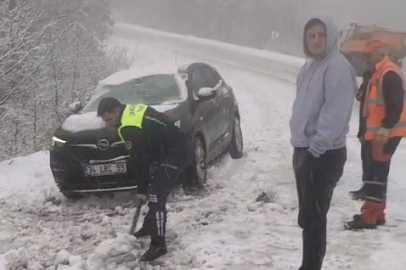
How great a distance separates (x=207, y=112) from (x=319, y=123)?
13.8ft

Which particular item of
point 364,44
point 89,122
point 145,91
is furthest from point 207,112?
point 364,44

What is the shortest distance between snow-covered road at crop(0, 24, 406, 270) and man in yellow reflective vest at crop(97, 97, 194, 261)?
0.31 meters

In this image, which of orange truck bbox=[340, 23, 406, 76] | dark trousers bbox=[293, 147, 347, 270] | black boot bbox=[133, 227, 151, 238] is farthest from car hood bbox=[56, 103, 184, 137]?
orange truck bbox=[340, 23, 406, 76]

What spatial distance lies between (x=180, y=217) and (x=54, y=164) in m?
1.75

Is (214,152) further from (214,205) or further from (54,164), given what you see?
(54,164)

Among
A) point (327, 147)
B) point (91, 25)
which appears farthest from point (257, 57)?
point (327, 147)

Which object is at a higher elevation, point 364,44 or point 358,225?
point 364,44

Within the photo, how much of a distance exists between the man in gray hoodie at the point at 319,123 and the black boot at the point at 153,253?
1485mm

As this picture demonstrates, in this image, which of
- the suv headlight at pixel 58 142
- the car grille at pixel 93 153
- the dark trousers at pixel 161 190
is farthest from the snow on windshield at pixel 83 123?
the dark trousers at pixel 161 190

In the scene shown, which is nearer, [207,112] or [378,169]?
[378,169]

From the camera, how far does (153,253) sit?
5.05m

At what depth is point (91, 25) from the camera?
25.5 meters

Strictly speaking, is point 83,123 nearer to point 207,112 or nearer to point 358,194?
point 207,112

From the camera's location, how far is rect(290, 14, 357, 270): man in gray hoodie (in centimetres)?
379
